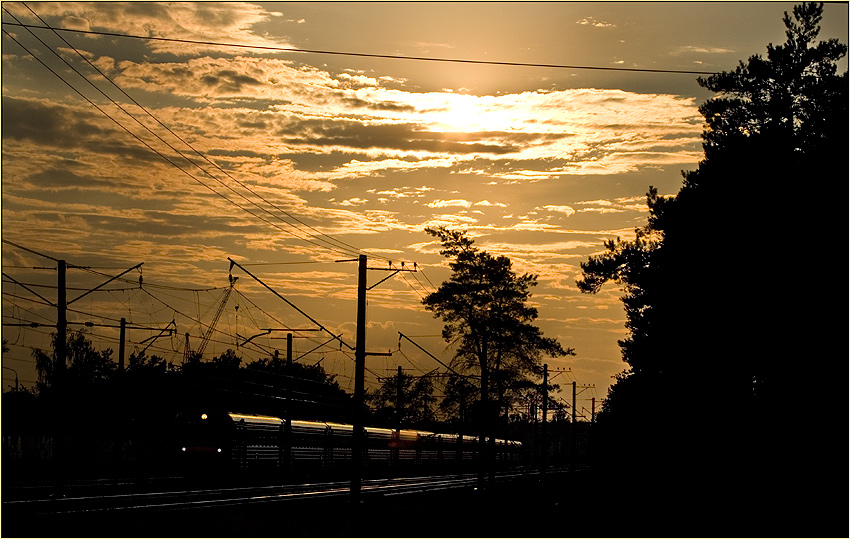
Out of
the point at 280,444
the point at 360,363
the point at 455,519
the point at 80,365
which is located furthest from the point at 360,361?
the point at 80,365

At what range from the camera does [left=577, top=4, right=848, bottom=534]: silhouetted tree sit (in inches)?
1170

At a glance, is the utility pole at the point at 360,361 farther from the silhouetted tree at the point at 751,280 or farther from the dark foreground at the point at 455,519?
the silhouetted tree at the point at 751,280

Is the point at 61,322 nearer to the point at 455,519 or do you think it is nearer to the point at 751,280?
the point at 455,519

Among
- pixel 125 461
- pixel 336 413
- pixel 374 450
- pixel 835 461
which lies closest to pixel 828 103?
pixel 835 461

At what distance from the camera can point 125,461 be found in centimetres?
5625

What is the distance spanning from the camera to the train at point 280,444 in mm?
45125

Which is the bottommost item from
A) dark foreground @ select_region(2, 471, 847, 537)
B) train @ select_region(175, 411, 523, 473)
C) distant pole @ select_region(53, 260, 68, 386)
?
dark foreground @ select_region(2, 471, 847, 537)

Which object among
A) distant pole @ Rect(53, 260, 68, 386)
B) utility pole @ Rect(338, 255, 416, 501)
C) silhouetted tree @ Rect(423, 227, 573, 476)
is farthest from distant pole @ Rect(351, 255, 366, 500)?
silhouetted tree @ Rect(423, 227, 573, 476)

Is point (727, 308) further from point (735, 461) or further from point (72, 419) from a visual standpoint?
point (72, 419)

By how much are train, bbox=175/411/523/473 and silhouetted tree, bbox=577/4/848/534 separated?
10.00 metres

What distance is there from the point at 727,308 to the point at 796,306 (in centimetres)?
309

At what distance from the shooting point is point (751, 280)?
32438 mm

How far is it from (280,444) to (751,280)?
25749 mm

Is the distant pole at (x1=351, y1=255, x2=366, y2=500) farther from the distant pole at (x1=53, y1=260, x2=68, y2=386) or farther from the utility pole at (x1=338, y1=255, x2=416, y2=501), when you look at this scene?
the distant pole at (x1=53, y1=260, x2=68, y2=386)
